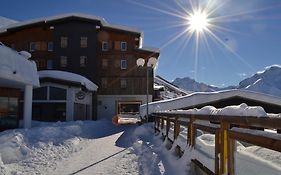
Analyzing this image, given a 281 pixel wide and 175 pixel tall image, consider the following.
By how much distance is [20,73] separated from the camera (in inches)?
567

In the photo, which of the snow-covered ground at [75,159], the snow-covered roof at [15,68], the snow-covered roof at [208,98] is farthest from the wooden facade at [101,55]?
the snow-covered ground at [75,159]

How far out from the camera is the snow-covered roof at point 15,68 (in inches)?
501

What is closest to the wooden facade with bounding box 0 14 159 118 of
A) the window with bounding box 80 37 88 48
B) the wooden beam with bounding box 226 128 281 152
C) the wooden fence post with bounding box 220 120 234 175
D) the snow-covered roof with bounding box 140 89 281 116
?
the window with bounding box 80 37 88 48

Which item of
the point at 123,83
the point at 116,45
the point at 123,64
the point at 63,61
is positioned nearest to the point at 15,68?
the point at 63,61

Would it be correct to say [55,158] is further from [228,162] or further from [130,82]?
[130,82]

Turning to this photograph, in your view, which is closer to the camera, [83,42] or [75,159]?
[75,159]

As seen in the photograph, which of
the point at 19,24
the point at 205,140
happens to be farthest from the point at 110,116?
the point at 205,140

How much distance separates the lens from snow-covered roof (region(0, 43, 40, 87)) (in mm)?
12730

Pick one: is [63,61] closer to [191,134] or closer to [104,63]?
[104,63]

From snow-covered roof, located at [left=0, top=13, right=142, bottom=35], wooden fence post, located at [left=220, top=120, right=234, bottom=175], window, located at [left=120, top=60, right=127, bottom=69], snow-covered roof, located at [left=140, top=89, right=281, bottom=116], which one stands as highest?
snow-covered roof, located at [left=0, top=13, right=142, bottom=35]

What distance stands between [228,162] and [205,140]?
2.76m

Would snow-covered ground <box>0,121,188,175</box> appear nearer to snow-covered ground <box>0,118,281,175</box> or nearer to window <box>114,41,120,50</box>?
snow-covered ground <box>0,118,281,175</box>

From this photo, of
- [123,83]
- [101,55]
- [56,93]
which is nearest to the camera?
[56,93]

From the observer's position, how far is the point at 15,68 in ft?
45.0
